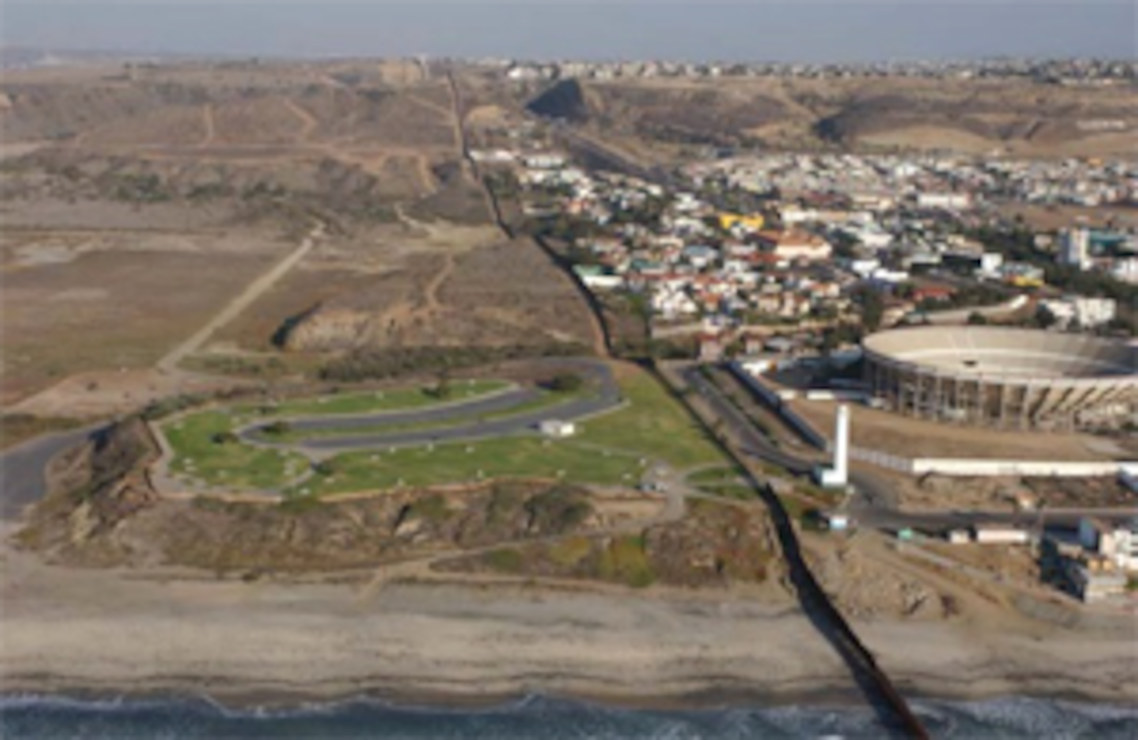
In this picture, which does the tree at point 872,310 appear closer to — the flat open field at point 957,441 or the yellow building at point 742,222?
the flat open field at point 957,441

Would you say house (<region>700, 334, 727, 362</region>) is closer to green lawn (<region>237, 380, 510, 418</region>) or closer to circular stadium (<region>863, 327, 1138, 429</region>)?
circular stadium (<region>863, 327, 1138, 429</region>)

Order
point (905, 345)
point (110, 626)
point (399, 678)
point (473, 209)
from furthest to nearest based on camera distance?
point (473, 209), point (905, 345), point (110, 626), point (399, 678)

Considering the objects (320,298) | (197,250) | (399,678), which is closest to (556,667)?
(399,678)

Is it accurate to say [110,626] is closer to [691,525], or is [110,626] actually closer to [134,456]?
[134,456]

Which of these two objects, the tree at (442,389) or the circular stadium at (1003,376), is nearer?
the circular stadium at (1003,376)

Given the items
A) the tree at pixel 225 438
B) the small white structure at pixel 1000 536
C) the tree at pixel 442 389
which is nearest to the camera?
the small white structure at pixel 1000 536

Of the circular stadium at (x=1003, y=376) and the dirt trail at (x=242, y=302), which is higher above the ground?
the circular stadium at (x=1003, y=376)

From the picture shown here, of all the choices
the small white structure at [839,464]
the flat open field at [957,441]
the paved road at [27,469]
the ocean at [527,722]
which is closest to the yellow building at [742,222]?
the flat open field at [957,441]
